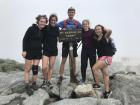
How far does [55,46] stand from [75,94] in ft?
7.01

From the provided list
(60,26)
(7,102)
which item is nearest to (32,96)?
(7,102)

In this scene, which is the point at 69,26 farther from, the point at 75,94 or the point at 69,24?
the point at 75,94

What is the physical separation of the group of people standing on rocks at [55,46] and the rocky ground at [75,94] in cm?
37

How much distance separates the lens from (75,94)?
587 inches

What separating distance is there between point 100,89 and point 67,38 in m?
2.56

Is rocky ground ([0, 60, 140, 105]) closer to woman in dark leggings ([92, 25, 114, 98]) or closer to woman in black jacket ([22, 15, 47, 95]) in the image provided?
woman in dark leggings ([92, 25, 114, 98])

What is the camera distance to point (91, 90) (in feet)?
47.9

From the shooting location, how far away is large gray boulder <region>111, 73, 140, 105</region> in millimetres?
14672

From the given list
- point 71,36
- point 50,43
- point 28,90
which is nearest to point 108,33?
point 71,36

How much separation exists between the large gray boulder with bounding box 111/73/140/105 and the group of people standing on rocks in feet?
1.71

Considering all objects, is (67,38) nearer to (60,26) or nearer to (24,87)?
(60,26)

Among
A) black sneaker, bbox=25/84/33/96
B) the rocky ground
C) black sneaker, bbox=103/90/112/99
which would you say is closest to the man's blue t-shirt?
the rocky ground

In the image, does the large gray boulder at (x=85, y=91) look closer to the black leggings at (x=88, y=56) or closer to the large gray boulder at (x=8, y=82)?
the black leggings at (x=88, y=56)

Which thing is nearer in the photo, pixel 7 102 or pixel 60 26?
pixel 7 102
